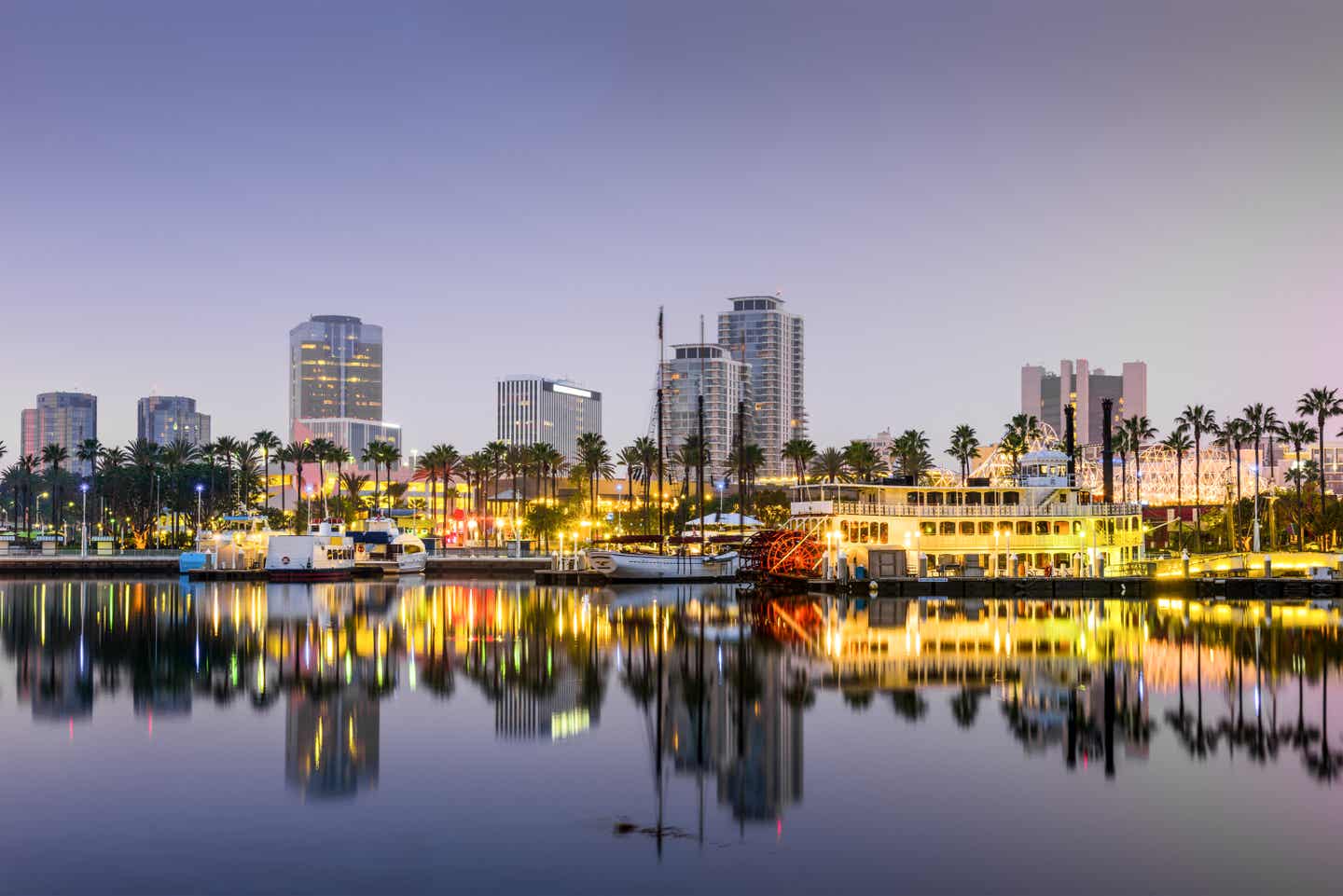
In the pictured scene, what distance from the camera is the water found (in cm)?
2253

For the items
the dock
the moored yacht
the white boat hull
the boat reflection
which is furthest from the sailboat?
the boat reflection

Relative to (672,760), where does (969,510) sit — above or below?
above

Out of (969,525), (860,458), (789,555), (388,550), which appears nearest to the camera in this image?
(789,555)

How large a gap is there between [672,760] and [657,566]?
7233cm

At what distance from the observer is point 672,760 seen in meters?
31.9

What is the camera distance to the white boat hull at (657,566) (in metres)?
104

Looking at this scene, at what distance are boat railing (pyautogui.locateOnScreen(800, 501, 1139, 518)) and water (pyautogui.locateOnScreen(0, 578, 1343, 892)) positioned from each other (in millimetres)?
30055

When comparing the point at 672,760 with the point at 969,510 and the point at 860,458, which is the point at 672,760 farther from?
the point at 860,458

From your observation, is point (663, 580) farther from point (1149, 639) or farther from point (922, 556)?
point (1149, 639)

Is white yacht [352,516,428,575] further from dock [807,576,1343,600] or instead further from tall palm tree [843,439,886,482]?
tall palm tree [843,439,886,482]

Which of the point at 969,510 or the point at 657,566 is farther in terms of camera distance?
the point at 657,566

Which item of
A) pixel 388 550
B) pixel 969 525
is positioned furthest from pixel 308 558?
pixel 969 525

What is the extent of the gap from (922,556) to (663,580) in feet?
79.6

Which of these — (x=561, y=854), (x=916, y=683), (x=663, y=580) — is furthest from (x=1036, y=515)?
(x=561, y=854)
